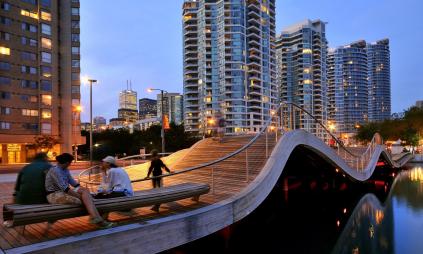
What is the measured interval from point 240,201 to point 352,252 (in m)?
4.72

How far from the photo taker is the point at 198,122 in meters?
114

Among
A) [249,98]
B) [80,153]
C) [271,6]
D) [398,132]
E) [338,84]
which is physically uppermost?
[271,6]

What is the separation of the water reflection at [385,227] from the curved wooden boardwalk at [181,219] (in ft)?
12.7

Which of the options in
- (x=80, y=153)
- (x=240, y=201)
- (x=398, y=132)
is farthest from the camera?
(x=80, y=153)

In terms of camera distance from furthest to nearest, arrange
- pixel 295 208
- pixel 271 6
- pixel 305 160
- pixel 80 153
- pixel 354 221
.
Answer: pixel 271 6 → pixel 80 153 → pixel 305 160 → pixel 295 208 → pixel 354 221

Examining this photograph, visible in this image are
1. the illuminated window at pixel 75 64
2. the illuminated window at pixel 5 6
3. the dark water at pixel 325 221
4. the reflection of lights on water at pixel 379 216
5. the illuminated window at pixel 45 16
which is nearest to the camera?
the dark water at pixel 325 221

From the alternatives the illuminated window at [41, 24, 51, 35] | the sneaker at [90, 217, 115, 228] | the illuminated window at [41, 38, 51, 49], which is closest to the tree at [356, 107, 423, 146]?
the sneaker at [90, 217, 115, 228]

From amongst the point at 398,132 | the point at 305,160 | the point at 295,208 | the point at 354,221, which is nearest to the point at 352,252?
the point at 354,221

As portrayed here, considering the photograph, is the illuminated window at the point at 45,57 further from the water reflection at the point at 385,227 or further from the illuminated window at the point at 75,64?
the water reflection at the point at 385,227

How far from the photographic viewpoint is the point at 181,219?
22.8ft

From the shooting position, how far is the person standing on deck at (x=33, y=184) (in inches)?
226

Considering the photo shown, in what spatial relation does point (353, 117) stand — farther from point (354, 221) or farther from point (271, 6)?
point (354, 221)

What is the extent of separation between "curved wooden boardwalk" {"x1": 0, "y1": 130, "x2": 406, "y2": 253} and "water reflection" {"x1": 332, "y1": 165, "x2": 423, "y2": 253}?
3.88 metres

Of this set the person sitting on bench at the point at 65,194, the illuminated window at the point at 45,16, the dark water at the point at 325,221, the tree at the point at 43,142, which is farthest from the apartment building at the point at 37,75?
the person sitting on bench at the point at 65,194
